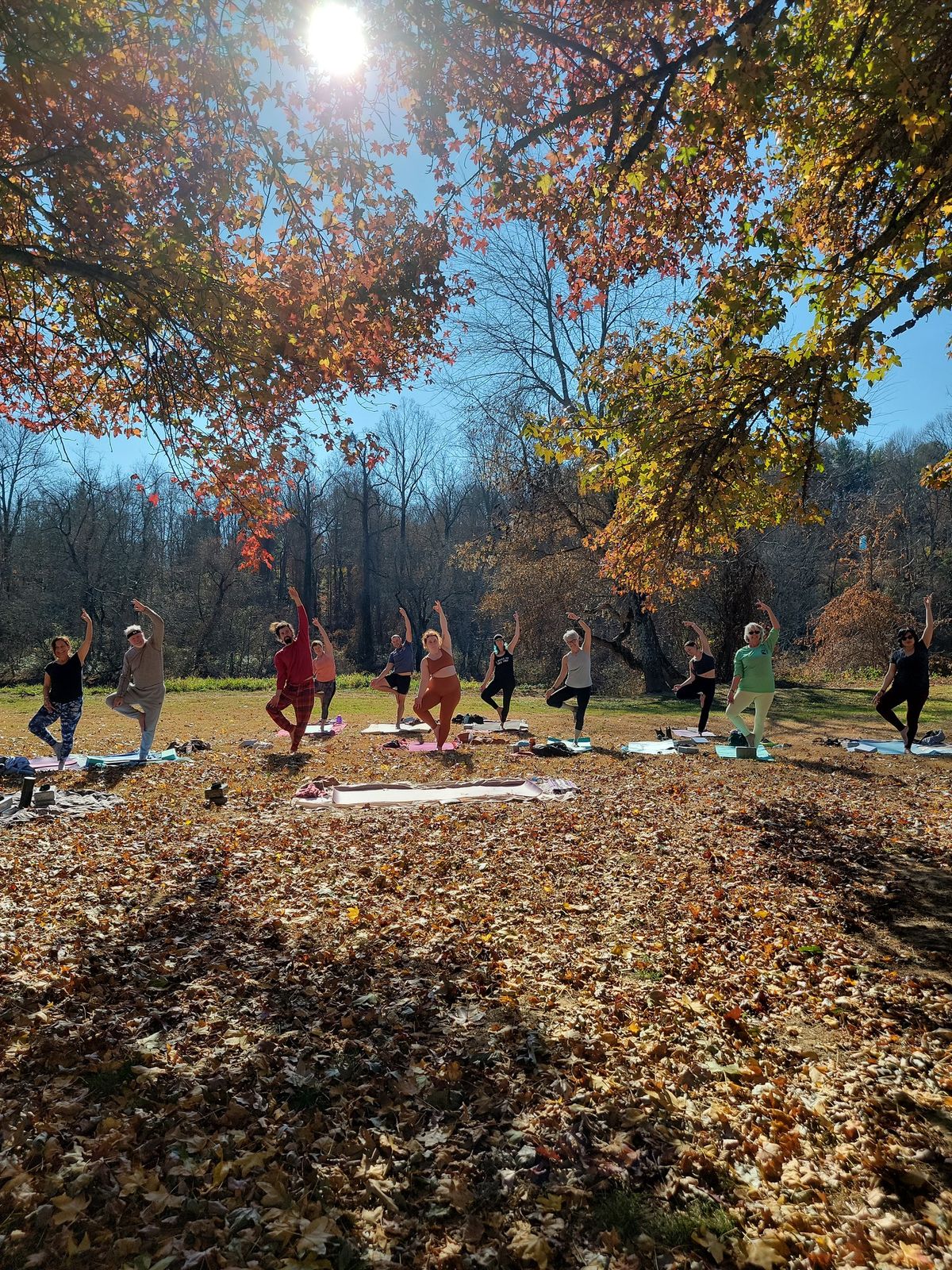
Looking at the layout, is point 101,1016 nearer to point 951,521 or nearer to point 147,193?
point 147,193

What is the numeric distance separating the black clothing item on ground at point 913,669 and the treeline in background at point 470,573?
8.32 ft

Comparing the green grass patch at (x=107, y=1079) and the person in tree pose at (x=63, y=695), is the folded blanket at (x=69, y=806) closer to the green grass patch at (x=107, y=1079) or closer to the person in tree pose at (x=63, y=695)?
the person in tree pose at (x=63, y=695)

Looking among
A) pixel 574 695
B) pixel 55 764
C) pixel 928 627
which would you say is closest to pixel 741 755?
pixel 574 695

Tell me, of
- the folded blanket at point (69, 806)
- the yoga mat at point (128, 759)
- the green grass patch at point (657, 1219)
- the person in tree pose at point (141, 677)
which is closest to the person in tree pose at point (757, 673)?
the yoga mat at point (128, 759)

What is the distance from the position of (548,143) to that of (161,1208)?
21.9 feet

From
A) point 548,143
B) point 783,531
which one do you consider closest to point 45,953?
point 548,143

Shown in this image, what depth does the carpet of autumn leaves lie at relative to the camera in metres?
2.39

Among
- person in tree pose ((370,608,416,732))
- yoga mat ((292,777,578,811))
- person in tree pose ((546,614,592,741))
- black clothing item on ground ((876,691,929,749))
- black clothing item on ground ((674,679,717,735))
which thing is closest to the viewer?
yoga mat ((292,777,578,811))

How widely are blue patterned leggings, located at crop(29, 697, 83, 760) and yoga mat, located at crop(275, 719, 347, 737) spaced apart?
12.3 ft

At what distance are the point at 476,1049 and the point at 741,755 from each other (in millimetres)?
8789

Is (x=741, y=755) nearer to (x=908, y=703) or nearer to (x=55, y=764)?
(x=908, y=703)

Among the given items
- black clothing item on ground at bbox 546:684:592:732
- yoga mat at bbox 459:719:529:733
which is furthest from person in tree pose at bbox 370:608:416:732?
black clothing item on ground at bbox 546:684:592:732

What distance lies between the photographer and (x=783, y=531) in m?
28.6

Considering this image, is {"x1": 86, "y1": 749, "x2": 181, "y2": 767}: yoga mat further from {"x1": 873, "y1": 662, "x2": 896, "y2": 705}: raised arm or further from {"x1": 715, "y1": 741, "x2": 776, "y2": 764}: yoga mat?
{"x1": 873, "y1": 662, "x2": 896, "y2": 705}: raised arm
